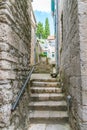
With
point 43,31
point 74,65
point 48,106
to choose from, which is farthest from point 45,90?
point 43,31

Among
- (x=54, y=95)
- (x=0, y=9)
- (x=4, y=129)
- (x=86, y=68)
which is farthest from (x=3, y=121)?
(x=54, y=95)

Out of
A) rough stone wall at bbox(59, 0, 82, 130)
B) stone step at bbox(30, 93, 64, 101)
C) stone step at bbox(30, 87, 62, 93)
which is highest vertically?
rough stone wall at bbox(59, 0, 82, 130)

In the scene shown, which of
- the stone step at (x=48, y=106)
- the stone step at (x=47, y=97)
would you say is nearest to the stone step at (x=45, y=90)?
the stone step at (x=47, y=97)

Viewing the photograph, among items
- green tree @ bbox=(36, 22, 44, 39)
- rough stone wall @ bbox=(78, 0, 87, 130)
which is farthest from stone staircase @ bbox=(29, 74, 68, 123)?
green tree @ bbox=(36, 22, 44, 39)

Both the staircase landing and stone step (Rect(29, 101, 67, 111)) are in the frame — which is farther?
stone step (Rect(29, 101, 67, 111))

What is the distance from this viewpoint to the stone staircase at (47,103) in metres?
3.73

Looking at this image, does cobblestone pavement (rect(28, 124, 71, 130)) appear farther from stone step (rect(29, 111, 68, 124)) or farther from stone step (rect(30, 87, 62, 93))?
stone step (rect(30, 87, 62, 93))

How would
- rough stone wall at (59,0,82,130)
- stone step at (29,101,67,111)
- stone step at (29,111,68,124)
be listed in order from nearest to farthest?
rough stone wall at (59,0,82,130) < stone step at (29,111,68,124) < stone step at (29,101,67,111)

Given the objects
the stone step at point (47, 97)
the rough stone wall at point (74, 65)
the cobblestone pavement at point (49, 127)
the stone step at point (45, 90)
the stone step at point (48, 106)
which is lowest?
the cobblestone pavement at point (49, 127)

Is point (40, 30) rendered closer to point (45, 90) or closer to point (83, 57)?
point (45, 90)

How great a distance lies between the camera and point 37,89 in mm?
4746

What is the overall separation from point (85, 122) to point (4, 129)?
3.54 feet

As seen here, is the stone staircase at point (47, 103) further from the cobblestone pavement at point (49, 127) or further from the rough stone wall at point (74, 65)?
the rough stone wall at point (74, 65)

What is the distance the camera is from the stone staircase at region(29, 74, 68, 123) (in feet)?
12.2
